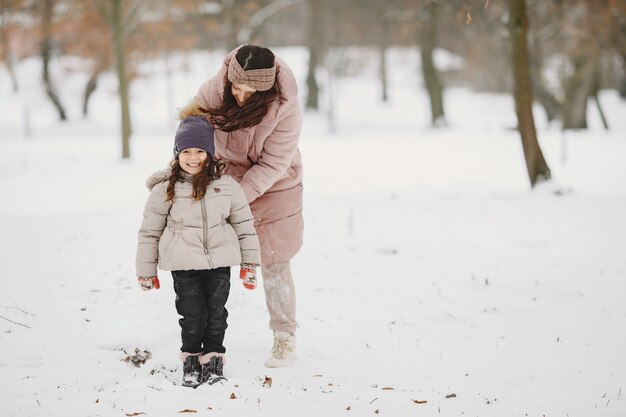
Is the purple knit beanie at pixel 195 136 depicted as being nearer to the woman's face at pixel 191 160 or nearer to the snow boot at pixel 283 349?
the woman's face at pixel 191 160

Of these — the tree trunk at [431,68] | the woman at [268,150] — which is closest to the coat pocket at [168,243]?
the woman at [268,150]

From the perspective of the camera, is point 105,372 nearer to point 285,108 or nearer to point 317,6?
point 285,108

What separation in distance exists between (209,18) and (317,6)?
4.36 m

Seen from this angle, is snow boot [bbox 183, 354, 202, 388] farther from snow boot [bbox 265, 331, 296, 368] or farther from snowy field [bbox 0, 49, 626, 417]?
snow boot [bbox 265, 331, 296, 368]

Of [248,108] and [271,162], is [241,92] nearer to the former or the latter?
[248,108]

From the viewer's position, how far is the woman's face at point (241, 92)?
3.89m

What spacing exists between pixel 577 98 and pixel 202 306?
2183 cm

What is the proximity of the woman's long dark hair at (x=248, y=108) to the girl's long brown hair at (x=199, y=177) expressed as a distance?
30 centimetres

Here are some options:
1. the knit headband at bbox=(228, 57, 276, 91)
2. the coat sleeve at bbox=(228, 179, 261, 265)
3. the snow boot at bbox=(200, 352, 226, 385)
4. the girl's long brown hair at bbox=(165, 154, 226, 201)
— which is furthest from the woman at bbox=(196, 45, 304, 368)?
the snow boot at bbox=(200, 352, 226, 385)

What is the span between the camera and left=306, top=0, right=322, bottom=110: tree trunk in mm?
25047

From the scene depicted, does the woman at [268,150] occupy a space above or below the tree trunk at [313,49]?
below

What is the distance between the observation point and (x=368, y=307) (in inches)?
220

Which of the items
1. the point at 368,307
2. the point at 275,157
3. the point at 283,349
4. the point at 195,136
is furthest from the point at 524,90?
the point at 195,136

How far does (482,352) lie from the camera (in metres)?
4.66
